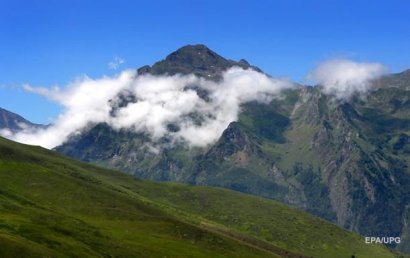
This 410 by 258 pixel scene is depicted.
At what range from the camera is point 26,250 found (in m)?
197

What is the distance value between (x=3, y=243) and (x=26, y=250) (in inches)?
312

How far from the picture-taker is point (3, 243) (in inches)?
7603
